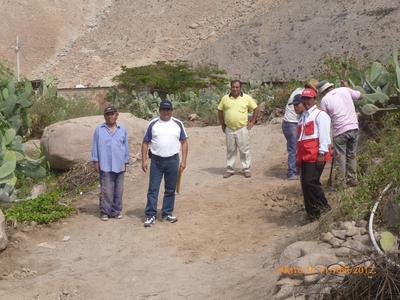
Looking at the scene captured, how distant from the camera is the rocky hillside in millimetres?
35281

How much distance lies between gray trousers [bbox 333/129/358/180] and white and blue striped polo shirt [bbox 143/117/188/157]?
1.89 metres

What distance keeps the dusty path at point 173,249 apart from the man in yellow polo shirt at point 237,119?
0.42 metres

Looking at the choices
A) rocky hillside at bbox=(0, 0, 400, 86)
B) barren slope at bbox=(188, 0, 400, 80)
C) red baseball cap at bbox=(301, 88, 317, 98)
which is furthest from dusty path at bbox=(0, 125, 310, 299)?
rocky hillside at bbox=(0, 0, 400, 86)

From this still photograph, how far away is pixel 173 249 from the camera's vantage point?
787 cm

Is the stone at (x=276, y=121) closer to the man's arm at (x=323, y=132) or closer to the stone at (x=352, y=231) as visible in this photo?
the man's arm at (x=323, y=132)

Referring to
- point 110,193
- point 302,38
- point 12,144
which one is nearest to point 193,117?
point 12,144

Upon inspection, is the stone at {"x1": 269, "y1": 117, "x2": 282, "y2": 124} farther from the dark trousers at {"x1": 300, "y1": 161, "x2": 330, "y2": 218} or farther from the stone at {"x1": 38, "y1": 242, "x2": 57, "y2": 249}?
the stone at {"x1": 38, "y1": 242, "x2": 57, "y2": 249}

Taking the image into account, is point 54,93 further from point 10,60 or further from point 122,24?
point 122,24

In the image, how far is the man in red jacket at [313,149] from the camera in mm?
7602

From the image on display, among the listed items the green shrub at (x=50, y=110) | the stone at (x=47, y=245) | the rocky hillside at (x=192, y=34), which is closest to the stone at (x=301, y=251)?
the stone at (x=47, y=245)

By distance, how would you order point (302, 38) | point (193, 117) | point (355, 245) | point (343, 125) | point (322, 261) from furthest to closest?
point (302, 38) < point (193, 117) < point (343, 125) < point (355, 245) < point (322, 261)

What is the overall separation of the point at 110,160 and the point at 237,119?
221 cm

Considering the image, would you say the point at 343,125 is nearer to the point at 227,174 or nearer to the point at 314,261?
the point at 227,174

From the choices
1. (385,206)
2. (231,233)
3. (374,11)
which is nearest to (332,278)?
(385,206)
